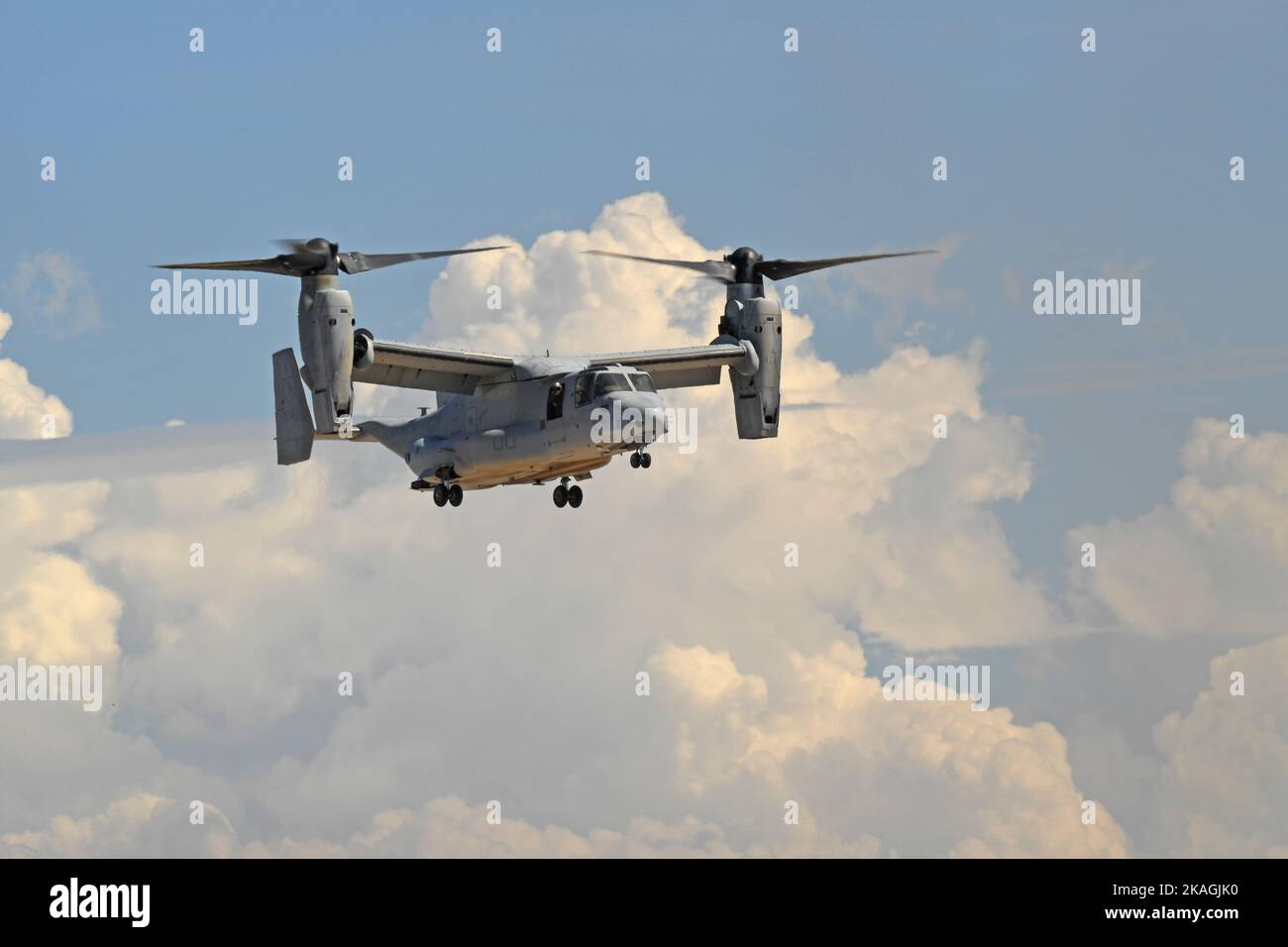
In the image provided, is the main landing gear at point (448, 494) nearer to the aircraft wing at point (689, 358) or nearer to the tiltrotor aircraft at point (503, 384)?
the tiltrotor aircraft at point (503, 384)

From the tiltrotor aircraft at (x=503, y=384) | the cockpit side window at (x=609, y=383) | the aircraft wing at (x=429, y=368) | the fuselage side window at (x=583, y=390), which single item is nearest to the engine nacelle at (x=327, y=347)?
the tiltrotor aircraft at (x=503, y=384)

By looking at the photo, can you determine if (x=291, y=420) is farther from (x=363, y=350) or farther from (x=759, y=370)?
(x=759, y=370)

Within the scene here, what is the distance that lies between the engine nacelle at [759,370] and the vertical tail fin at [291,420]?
9885 millimetres

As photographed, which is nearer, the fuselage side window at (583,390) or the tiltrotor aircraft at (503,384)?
the tiltrotor aircraft at (503,384)

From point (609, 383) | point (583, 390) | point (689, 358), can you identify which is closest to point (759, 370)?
point (689, 358)

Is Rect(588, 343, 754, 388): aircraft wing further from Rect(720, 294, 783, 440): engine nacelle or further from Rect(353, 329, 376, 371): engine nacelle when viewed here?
Rect(353, 329, 376, 371): engine nacelle

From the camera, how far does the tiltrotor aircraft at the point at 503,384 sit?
48.2 m

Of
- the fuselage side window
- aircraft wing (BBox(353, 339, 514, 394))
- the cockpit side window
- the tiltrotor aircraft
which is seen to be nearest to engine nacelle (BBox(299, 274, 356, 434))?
the tiltrotor aircraft

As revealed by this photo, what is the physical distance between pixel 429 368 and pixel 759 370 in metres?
7.53
